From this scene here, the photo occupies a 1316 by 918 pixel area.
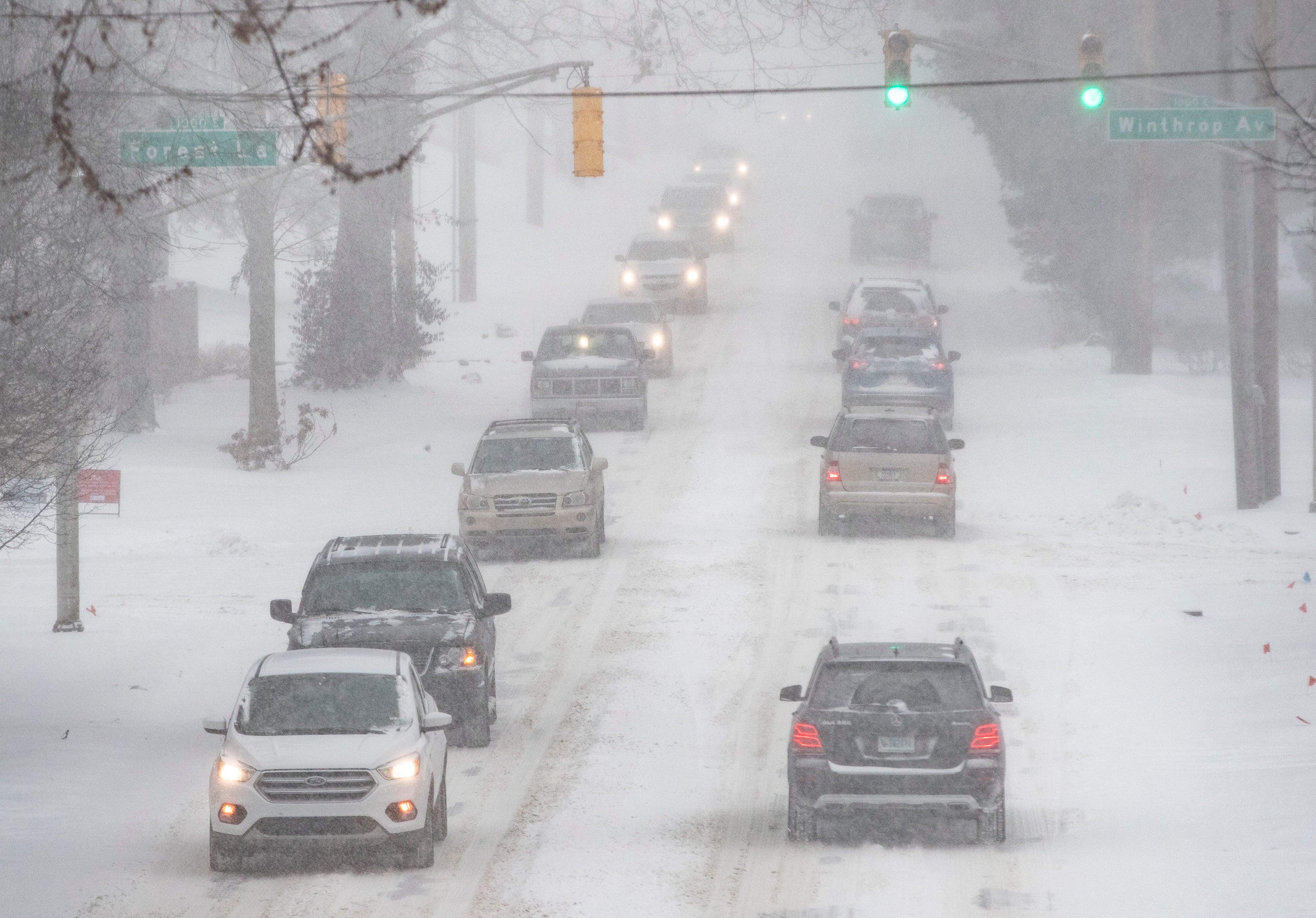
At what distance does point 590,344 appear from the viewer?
3262cm

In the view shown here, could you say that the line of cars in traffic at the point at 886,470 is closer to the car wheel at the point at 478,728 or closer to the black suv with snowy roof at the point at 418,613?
the black suv with snowy roof at the point at 418,613

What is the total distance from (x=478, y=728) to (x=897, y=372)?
57.3 feet

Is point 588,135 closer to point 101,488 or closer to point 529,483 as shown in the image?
point 529,483

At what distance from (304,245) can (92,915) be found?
6519 centimetres

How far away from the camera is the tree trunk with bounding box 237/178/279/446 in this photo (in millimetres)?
31219

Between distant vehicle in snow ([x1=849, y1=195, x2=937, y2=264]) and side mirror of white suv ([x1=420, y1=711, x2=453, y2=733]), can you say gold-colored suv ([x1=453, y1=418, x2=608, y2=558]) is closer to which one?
side mirror of white suv ([x1=420, y1=711, x2=453, y2=733])

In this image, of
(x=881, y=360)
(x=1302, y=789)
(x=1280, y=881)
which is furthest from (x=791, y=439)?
(x=1280, y=881)

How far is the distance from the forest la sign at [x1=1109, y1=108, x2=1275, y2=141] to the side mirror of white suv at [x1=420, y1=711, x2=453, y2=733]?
1337 centimetres

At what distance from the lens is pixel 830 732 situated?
38.4ft

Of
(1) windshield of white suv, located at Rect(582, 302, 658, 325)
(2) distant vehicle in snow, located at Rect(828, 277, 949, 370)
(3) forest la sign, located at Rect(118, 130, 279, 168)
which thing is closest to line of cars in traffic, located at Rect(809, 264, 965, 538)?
(3) forest la sign, located at Rect(118, 130, 279, 168)

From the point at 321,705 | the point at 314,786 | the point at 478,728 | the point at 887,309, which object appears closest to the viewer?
the point at 314,786

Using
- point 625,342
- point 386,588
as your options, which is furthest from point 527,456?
point 625,342

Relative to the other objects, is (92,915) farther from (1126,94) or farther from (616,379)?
(1126,94)

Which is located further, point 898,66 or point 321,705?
point 898,66
